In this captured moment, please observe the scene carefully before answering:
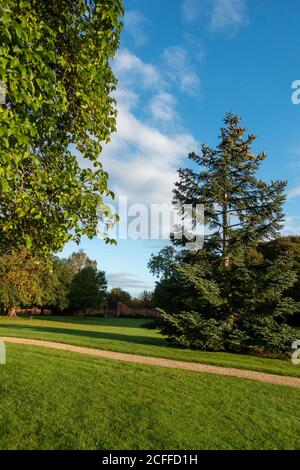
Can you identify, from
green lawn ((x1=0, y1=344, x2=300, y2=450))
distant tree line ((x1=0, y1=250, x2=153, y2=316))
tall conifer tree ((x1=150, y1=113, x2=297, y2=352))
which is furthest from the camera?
distant tree line ((x1=0, y1=250, x2=153, y2=316))

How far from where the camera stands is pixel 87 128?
7.44m

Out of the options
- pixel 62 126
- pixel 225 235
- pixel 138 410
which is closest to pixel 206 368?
pixel 138 410

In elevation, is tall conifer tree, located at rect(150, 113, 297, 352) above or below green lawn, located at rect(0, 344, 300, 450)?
above

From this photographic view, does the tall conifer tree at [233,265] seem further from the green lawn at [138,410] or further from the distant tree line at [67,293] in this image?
the distant tree line at [67,293]

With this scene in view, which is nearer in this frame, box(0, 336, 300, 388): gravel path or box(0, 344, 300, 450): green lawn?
box(0, 344, 300, 450): green lawn

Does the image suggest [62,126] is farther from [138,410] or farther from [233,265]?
[233,265]

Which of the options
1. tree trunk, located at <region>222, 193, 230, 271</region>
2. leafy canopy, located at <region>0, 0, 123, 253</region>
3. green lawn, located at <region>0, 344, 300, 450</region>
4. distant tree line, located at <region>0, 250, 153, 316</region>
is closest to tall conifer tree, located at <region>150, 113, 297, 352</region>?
tree trunk, located at <region>222, 193, 230, 271</region>

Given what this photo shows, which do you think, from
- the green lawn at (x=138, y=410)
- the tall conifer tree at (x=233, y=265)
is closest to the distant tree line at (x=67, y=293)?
the tall conifer tree at (x=233, y=265)

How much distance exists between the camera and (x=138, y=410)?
700 cm

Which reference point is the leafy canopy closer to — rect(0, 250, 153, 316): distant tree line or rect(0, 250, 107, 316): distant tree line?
rect(0, 250, 107, 316): distant tree line

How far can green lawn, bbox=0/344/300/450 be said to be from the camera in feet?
18.2

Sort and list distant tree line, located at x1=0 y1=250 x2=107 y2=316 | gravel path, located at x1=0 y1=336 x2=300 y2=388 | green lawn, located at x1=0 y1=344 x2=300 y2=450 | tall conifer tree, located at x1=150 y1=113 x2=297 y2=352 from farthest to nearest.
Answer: distant tree line, located at x1=0 y1=250 x2=107 y2=316 → tall conifer tree, located at x1=150 y1=113 x2=297 y2=352 → gravel path, located at x1=0 y1=336 x2=300 y2=388 → green lawn, located at x1=0 y1=344 x2=300 y2=450
